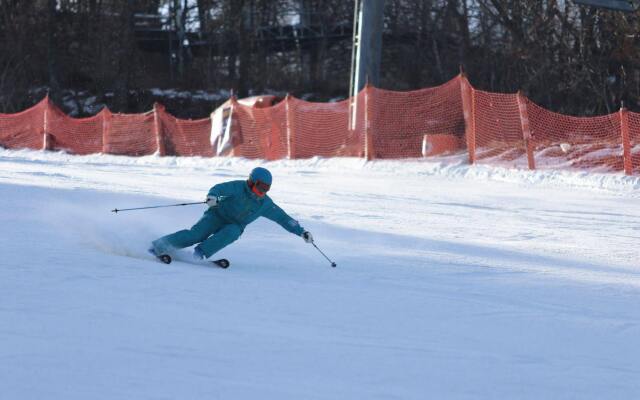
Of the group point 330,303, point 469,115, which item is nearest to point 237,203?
point 330,303

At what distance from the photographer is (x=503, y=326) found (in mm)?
5996

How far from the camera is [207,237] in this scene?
8.19m

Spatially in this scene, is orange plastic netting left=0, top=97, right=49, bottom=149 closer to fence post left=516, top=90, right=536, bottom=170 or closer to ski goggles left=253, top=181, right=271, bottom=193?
fence post left=516, top=90, right=536, bottom=170

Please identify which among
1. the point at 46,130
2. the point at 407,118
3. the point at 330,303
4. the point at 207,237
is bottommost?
the point at 330,303

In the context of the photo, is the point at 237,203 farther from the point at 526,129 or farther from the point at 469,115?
the point at 469,115

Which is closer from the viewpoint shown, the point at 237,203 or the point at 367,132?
the point at 237,203

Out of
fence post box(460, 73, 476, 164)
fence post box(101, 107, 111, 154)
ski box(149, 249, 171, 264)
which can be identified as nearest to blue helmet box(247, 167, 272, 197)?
ski box(149, 249, 171, 264)

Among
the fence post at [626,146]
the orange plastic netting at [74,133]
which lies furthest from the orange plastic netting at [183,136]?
the fence post at [626,146]

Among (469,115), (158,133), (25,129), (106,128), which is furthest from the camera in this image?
(25,129)

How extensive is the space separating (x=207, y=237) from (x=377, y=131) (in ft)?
36.4

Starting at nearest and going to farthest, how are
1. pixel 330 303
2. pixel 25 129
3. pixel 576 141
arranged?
pixel 330 303 < pixel 576 141 < pixel 25 129

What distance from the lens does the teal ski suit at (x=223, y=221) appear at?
313 inches

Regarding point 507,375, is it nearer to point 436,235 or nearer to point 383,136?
point 436,235

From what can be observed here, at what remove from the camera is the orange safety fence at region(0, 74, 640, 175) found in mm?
16156
